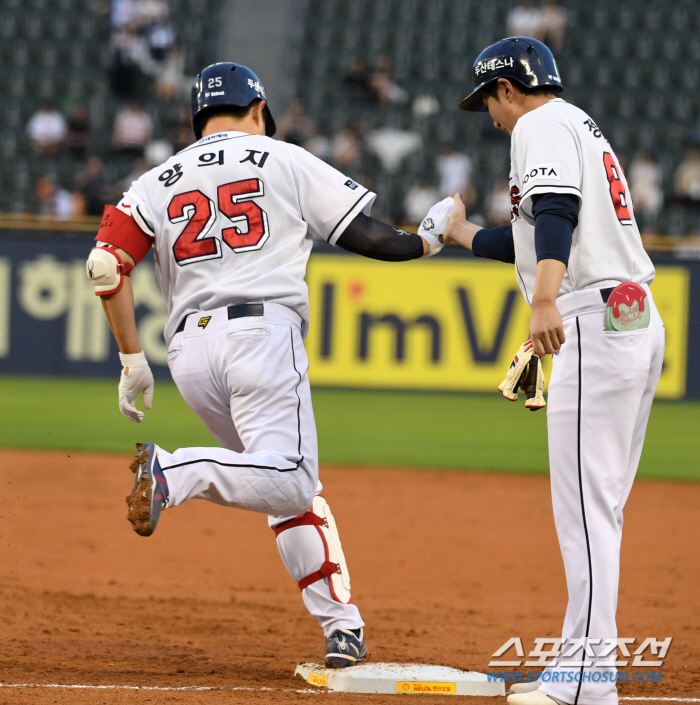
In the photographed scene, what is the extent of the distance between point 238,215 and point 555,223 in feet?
3.86

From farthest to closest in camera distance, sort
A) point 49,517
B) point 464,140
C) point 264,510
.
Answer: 1. point 464,140
2. point 49,517
3. point 264,510

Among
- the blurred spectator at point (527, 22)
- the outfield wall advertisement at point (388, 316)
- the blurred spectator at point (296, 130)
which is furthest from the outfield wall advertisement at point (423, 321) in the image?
the blurred spectator at point (527, 22)

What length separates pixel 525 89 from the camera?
3607 millimetres

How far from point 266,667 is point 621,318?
6.38ft

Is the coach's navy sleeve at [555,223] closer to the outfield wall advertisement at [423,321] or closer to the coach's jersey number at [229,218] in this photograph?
the coach's jersey number at [229,218]

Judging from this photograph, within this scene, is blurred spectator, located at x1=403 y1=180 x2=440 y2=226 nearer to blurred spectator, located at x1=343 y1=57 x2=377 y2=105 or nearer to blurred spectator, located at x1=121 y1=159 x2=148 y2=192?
blurred spectator, located at x1=343 y1=57 x2=377 y2=105

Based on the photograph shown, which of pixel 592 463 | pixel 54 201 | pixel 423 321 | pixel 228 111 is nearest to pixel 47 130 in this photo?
pixel 54 201

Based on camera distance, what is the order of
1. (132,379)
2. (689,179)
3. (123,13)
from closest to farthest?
(132,379) → (689,179) → (123,13)

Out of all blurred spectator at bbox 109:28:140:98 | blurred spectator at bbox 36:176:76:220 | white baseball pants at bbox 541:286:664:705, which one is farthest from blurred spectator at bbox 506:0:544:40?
white baseball pants at bbox 541:286:664:705

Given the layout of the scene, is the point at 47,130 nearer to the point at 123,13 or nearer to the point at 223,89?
the point at 123,13

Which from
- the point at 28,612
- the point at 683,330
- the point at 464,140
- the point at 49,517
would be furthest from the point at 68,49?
the point at 28,612

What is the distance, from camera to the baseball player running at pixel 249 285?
3672 millimetres

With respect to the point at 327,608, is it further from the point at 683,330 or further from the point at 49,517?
the point at 683,330

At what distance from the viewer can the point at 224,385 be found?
3.75 m
